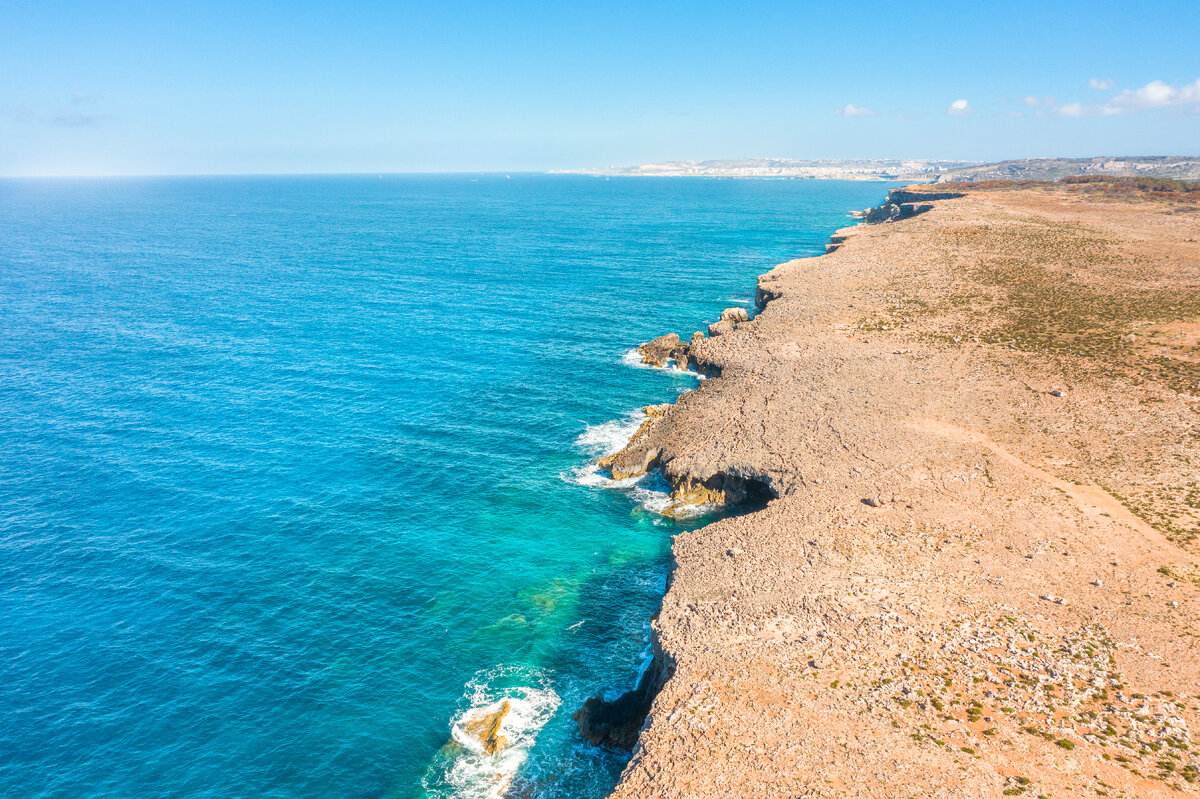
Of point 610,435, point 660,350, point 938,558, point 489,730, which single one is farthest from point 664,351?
point 489,730

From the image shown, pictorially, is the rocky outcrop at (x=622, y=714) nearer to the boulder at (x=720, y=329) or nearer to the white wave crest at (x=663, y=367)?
the white wave crest at (x=663, y=367)

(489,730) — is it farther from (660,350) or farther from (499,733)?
(660,350)

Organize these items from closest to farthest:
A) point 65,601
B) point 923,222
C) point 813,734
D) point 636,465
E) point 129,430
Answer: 1. point 813,734
2. point 65,601
3. point 636,465
4. point 129,430
5. point 923,222

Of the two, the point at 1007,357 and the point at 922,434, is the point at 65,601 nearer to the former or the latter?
the point at 922,434

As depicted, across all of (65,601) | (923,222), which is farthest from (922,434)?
(923,222)

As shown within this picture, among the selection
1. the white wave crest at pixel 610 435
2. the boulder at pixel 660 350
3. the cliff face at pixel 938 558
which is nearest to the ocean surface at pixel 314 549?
the white wave crest at pixel 610 435
